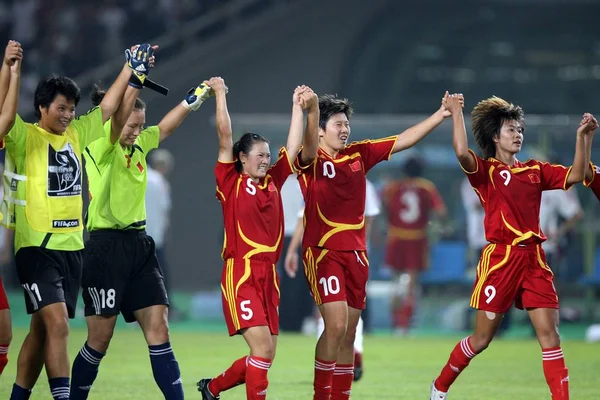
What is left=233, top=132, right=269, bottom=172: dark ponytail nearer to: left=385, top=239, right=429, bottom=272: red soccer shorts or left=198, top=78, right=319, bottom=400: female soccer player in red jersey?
left=198, top=78, right=319, bottom=400: female soccer player in red jersey

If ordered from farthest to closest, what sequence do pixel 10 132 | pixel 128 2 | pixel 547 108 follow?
1. pixel 547 108
2. pixel 128 2
3. pixel 10 132

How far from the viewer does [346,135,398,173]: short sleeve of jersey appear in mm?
8852

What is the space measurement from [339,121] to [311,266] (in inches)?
43.9

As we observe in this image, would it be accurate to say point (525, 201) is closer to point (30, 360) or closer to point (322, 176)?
point (322, 176)

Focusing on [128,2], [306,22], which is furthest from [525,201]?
[128,2]

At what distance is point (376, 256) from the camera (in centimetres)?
1870

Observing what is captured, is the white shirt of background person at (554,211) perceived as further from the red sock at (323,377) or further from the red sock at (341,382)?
the red sock at (323,377)

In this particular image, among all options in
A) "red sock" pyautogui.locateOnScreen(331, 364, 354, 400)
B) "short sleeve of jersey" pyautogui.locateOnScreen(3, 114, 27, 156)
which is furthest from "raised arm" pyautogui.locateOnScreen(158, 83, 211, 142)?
"red sock" pyautogui.locateOnScreen(331, 364, 354, 400)

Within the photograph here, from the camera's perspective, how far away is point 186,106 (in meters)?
8.60

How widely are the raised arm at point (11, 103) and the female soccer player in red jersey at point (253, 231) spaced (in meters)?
1.38

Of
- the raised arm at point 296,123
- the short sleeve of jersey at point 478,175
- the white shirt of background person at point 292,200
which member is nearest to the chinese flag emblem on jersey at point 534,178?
the short sleeve of jersey at point 478,175

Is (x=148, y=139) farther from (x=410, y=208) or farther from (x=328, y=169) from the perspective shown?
(x=410, y=208)

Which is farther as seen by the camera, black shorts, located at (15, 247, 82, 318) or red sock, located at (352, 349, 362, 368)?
red sock, located at (352, 349, 362, 368)

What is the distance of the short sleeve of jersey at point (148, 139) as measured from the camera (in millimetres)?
8648
